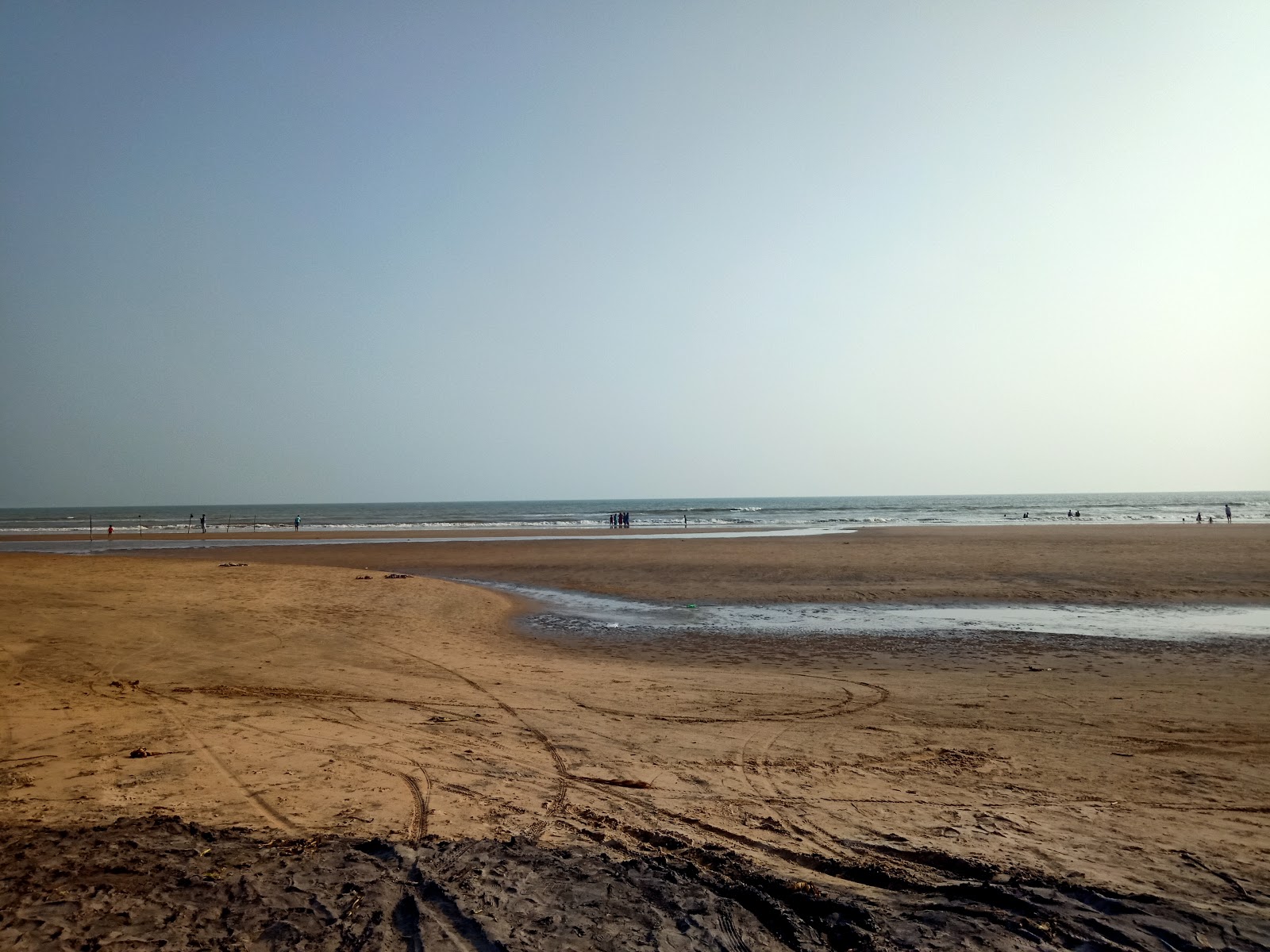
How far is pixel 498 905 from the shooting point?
3850 millimetres

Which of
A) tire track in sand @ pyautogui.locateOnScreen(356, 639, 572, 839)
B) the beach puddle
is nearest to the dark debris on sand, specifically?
tire track in sand @ pyautogui.locateOnScreen(356, 639, 572, 839)

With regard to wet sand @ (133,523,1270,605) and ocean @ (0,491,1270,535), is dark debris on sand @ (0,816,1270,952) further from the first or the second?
ocean @ (0,491,1270,535)

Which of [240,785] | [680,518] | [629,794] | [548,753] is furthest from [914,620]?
[680,518]

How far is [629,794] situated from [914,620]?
1174cm

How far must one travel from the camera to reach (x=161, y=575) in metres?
19.5

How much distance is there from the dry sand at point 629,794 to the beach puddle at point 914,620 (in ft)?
4.90

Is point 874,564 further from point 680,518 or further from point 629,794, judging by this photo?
point 680,518

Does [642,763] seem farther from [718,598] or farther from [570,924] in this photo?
[718,598]

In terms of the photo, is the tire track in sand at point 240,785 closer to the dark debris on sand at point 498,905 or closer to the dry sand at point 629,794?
the dry sand at point 629,794

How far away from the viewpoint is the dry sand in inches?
147

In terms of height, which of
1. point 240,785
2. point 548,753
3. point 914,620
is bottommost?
point 914,620

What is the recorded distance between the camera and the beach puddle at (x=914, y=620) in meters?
14.2

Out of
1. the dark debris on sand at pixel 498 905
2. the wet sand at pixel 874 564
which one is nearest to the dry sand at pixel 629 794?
the dark debris on sand at pixel 498 905

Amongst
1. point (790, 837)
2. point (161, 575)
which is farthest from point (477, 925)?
point (161, 575)
